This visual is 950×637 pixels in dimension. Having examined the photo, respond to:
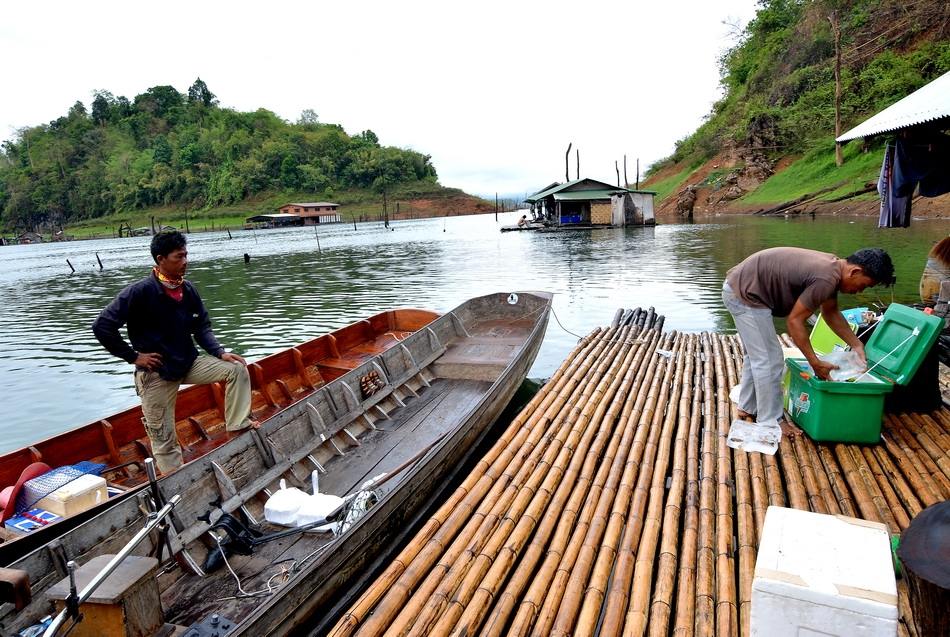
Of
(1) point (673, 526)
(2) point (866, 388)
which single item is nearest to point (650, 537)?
(1) point (673, 526)

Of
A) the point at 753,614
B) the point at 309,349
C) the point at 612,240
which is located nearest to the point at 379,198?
the point at 612,240

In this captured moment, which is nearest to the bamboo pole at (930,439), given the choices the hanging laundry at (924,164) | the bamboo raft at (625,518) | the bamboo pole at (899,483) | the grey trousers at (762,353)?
the bamboo raft at (625,518)

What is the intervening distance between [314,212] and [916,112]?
95.0 m

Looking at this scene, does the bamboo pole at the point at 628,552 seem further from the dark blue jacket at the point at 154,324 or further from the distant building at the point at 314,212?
the distant building at the point at 314,212

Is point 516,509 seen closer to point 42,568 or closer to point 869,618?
point 869,618

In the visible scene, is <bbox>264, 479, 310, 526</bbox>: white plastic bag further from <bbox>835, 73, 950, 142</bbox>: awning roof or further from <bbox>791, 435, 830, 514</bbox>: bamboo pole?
<bbox>835, 73, 950, 142</bbox>: awning roof

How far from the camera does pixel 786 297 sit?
426 centimetres

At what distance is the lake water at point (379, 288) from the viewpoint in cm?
1196

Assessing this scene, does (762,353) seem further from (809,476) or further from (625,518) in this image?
(625,518)

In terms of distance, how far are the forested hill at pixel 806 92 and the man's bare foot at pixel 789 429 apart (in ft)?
107

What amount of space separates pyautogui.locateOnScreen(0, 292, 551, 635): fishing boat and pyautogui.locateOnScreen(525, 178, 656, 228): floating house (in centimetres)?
3855

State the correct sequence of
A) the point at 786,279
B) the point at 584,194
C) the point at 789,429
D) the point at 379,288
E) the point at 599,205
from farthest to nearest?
the point at 599,205
the point at 584,194
the point at 379,288
the point at 789,429
the point at 786,279

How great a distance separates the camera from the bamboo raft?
289cm

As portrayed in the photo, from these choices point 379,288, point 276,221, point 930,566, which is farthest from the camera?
point 276,221
